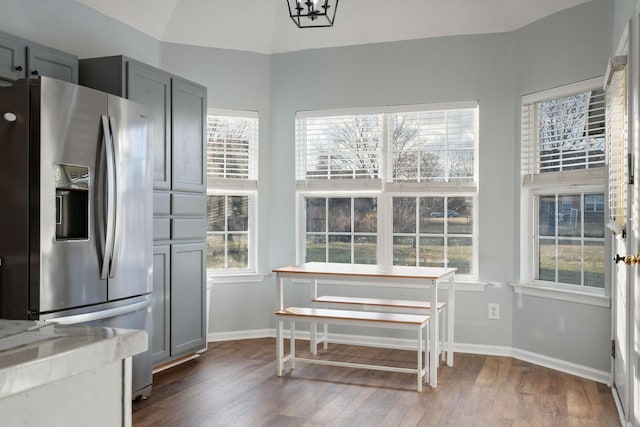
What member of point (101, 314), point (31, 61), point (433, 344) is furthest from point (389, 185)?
point (31, 61)

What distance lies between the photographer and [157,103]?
411cm

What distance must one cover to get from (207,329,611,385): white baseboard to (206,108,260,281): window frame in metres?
0.53

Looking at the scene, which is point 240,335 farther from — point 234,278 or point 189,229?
point 189,229

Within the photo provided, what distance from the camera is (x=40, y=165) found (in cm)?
292

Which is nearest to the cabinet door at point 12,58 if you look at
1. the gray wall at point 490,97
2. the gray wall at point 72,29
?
the gray wall at point 72,29

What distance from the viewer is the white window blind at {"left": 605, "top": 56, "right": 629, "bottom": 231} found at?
307 centimetres

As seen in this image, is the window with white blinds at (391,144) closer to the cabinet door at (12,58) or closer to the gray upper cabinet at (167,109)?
the gray upper cabinet at (167,109)

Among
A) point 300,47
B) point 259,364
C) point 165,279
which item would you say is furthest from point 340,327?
point 300,47

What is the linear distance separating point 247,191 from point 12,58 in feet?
7.76

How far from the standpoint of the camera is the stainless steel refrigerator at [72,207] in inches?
115

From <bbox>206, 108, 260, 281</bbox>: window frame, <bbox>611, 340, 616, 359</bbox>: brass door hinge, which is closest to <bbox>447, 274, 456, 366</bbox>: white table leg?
<bbox>611, 340, 616, 359</bbox>: brass door hinge

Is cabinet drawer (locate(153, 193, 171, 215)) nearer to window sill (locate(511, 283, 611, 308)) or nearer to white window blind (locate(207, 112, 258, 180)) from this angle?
white window blind (locate(207, 112, 258, 180))

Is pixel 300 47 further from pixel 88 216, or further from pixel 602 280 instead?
pixel 602 280

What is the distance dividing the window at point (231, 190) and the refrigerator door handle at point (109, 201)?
190 cm
